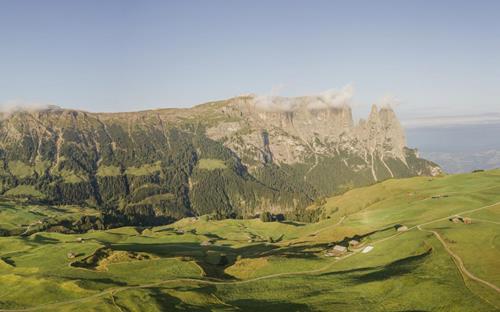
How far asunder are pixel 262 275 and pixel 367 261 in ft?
74.0

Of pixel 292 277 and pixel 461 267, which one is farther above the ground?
pixel 461 267

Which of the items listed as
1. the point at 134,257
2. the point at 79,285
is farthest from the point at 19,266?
the point at 79,285

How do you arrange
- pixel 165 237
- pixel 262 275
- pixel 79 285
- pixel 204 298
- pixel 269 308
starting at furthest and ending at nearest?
pixel 165 237 < pixel 262 275 < pixel 79 285 < pixel 204 298 < pixel 269 308

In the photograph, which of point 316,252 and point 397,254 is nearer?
point 397,254

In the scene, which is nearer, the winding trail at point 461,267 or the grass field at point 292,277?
the grass field at point 292,277

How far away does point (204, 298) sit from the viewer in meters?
57.6

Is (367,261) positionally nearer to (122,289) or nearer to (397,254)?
(397,254)

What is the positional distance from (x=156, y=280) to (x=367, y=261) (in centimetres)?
4330

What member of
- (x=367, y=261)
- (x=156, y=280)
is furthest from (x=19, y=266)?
(x=367, y=261)

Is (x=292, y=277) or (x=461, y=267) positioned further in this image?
(x=292, y=277)

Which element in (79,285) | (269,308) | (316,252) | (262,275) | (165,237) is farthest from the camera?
(165,237)

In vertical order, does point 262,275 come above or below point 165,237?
above

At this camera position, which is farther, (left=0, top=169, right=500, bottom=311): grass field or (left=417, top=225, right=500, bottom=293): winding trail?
(left=417, top=225, right=500, bottom=293): winding trail

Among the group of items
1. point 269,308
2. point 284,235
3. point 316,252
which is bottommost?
point 284,235
